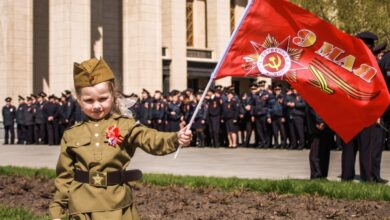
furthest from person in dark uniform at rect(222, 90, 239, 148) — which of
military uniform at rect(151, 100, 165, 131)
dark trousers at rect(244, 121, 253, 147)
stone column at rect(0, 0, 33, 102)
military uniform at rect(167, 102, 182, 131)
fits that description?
stone column at rect(0, 0, 33, 102)

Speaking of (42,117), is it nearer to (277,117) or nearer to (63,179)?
(277,117)

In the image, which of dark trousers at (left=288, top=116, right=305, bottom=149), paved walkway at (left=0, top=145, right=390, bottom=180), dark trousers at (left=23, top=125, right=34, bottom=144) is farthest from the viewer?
dark trousers at (left=23, top=125, right=34, bottom=144)

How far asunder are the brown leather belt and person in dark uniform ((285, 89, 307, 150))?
15.2 m

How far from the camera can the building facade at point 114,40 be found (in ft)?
97.3

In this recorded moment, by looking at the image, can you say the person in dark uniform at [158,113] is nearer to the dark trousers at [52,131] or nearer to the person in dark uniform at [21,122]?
the dark trousers at [52,131]

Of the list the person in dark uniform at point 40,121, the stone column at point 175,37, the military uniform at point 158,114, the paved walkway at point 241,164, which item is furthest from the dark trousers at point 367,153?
the stone column at point 175,37

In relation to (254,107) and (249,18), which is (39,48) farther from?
(249,18)

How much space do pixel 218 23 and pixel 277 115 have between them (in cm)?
1958

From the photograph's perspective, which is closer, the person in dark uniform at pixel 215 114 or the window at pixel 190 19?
the person in dark uniform at pixel 215 114

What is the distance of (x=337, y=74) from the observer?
6539 mm

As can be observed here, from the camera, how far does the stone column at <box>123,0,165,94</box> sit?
1264 inches

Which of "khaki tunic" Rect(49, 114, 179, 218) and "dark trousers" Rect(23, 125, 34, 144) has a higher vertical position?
"khaki tunic" Rect(49, 114, 179, 218)

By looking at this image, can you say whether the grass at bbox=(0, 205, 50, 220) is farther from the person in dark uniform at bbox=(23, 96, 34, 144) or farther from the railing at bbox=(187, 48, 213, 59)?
the railing at bbox=(187, 48, 213, 59)

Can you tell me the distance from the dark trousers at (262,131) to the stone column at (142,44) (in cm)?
1208
